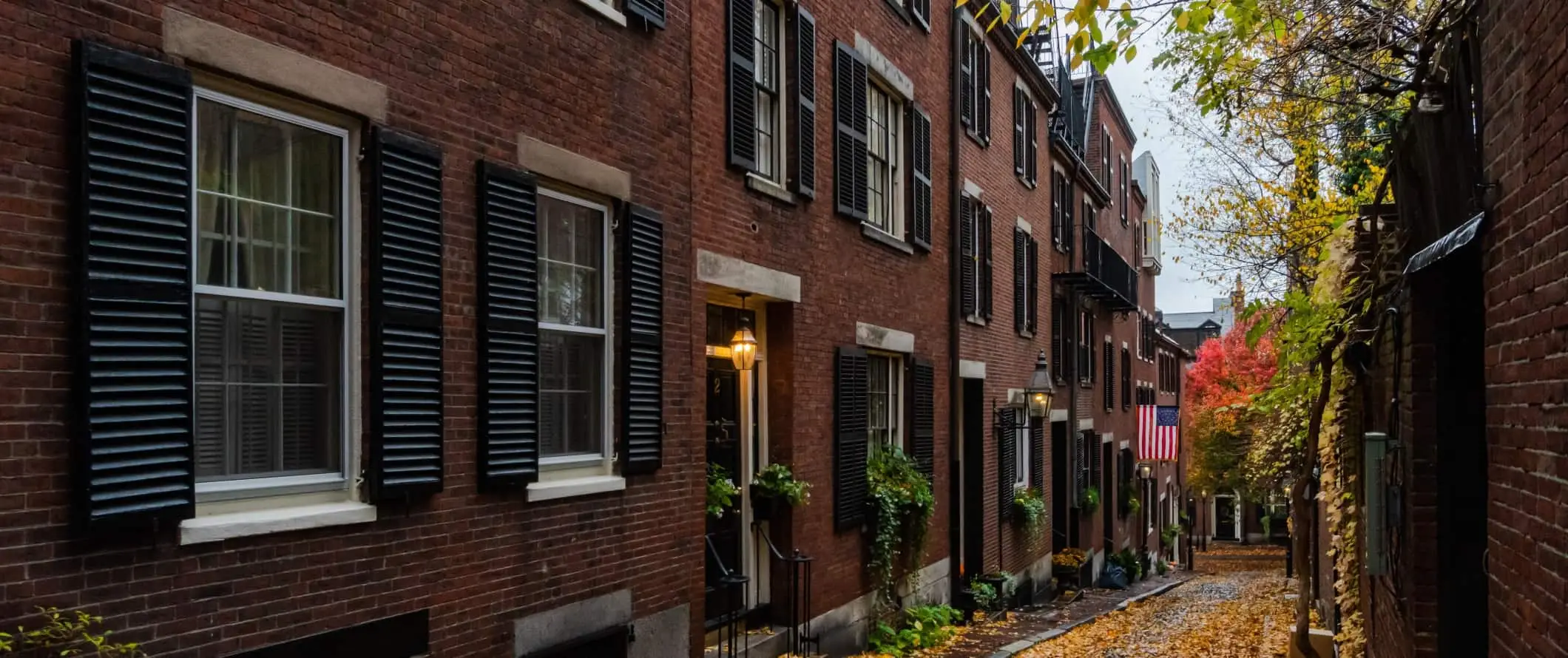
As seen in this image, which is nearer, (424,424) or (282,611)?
(282,611)

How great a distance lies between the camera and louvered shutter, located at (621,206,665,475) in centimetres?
862

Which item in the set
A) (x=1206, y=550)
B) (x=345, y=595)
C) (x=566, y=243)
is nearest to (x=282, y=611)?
(x=345, y=595)

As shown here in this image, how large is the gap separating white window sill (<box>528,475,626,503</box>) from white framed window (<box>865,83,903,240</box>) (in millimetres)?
Result: 6301

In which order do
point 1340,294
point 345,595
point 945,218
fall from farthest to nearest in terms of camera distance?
point 945,218 → point 1340,294 → point 345,595

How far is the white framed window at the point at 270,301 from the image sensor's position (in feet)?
18.0

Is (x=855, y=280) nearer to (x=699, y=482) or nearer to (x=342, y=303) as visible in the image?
(x=699, y=482)

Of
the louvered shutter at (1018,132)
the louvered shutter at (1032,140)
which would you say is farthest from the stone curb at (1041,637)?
the louvered shutter at (1032,140)

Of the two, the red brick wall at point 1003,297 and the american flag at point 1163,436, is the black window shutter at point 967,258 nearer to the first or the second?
the red brick wall at point 1003,297

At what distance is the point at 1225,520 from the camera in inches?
2557

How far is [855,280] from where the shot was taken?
13.5m

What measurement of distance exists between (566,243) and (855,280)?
5.74 metres

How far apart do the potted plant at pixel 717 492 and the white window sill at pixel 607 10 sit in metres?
3.79

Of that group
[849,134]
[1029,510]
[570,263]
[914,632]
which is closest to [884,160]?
[849,134]

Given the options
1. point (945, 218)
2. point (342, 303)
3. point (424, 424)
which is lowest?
point (424, 424)
